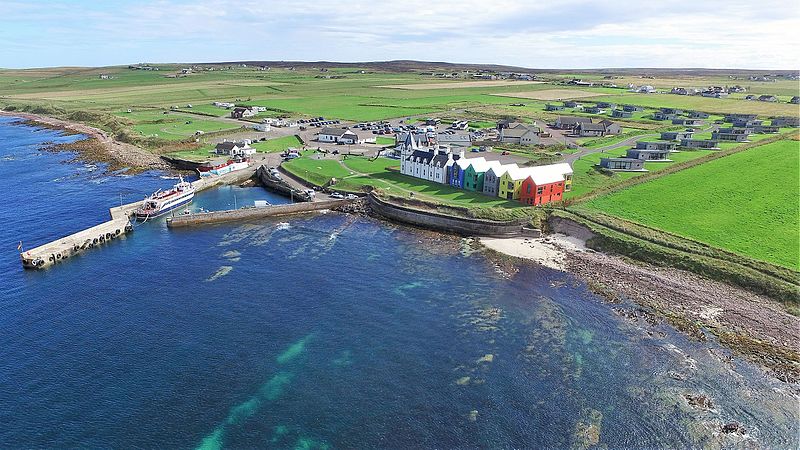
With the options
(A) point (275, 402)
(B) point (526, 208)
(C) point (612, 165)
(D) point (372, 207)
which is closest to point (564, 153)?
(C) point (612, 165)

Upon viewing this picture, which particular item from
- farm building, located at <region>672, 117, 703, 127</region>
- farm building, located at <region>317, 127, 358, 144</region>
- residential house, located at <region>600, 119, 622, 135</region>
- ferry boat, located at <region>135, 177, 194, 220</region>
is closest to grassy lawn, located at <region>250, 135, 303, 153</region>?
farm building, located at <region>317, 127, 358, 144</region>

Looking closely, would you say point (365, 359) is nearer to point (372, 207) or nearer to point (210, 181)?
point (372, 207)

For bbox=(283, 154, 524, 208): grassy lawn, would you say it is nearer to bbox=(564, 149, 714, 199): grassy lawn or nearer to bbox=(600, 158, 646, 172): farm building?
bbox=(564, 149, 714, 199): grassy lawn

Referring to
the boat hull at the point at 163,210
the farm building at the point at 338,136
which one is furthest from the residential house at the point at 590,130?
the boat hull at the point at 163,210

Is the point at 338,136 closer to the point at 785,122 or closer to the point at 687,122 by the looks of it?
the point at 687,122

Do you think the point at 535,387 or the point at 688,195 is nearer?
the point at 535,387

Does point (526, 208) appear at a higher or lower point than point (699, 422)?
higher

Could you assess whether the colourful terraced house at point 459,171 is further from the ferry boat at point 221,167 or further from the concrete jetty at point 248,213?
the ferry boat at point 221,167
